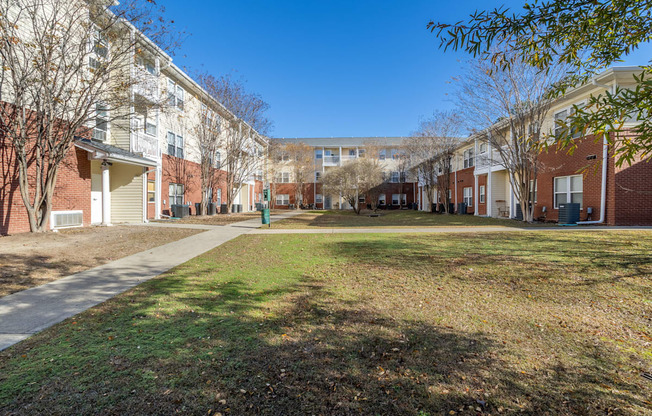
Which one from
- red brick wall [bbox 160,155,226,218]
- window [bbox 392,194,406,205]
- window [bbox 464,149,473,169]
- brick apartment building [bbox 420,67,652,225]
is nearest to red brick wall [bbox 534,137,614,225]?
brick apartment building [bbox 420,67,652,225]

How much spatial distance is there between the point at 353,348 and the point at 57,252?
847cm

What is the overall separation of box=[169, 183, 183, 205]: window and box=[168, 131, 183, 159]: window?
208 cm

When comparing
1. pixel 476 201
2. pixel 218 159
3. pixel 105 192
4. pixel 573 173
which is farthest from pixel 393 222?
pixel 218 159

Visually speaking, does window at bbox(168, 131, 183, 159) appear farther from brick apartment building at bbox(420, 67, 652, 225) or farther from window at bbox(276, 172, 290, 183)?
window at bbox(276, 172, 290, 183)

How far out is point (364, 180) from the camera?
2809 cm

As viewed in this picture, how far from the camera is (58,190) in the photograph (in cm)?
1262

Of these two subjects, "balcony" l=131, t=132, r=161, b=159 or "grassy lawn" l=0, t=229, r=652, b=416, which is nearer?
"grassy lawn" l=0, t=229, r=652, b=416

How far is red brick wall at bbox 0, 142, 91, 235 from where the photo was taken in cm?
1072

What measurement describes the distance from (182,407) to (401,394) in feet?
5.22

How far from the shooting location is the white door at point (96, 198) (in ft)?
48.2

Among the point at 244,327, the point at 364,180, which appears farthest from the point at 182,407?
the point at 364,180

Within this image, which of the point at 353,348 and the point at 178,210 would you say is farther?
the point at 178,210

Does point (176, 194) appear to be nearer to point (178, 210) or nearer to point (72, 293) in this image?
point (178, 210)

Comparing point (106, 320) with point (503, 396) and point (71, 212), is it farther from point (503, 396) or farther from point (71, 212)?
point (71, 212)
